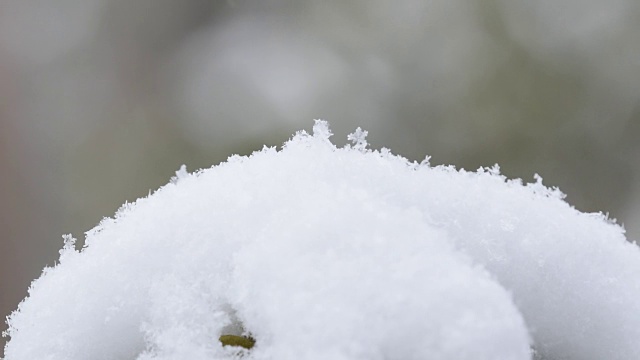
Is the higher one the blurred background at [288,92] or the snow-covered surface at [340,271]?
the blurred background at [288,92]

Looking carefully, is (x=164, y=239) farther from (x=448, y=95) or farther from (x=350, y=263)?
(x=448, y=95)

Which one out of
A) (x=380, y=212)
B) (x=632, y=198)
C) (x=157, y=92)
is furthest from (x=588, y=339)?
(x=157, y=92)

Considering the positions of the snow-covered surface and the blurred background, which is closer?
the snow-covered surface

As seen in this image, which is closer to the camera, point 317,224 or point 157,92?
point 317,224

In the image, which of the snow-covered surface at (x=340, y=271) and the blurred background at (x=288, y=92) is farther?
the blurred background at (x=288, y=92)

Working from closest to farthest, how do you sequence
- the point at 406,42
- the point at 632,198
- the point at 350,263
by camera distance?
the point at 350,263 → the point at 632,198 → the point at 406,42

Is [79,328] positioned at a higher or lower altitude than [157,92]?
lower
